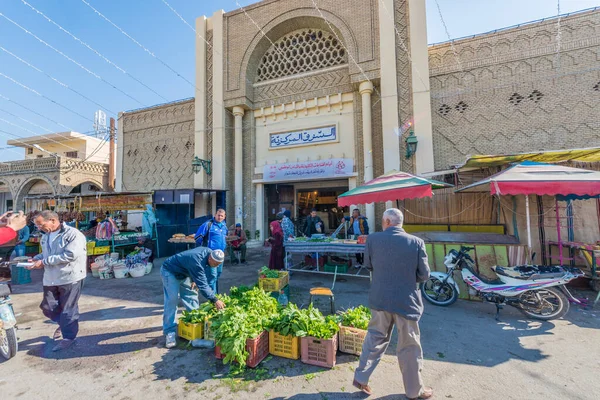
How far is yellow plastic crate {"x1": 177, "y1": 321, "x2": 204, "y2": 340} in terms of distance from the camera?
364 cm

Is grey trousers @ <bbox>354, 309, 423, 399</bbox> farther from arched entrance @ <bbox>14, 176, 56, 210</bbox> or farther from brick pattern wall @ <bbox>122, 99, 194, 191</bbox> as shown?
arched entrance @ <bbox>14, 176, 56, 210</bbox>

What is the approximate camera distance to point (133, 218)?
13922 mm

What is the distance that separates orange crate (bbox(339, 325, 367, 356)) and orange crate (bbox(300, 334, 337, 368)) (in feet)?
0.74

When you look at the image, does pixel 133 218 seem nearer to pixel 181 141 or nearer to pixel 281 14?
pixel 181 141

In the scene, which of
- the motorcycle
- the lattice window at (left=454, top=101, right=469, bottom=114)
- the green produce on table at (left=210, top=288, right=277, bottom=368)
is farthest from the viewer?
the lattice window at (left=454, top=101, right=469, bottom=114)

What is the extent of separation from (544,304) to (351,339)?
347 centimetres

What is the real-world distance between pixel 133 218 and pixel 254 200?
6640 millimetres

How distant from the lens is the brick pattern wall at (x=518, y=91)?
28.1ft

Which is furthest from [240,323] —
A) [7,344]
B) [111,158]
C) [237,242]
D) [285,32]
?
[111,158]

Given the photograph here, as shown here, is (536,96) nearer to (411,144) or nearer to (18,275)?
(411,144)

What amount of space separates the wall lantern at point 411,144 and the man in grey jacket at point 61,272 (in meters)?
9.45

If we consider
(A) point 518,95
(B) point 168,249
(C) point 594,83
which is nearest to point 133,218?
(B) point 168,249

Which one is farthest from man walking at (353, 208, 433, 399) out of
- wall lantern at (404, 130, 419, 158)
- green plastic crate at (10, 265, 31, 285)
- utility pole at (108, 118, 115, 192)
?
utility pole at (108, 118, 115, 192)

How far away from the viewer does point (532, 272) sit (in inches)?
176
